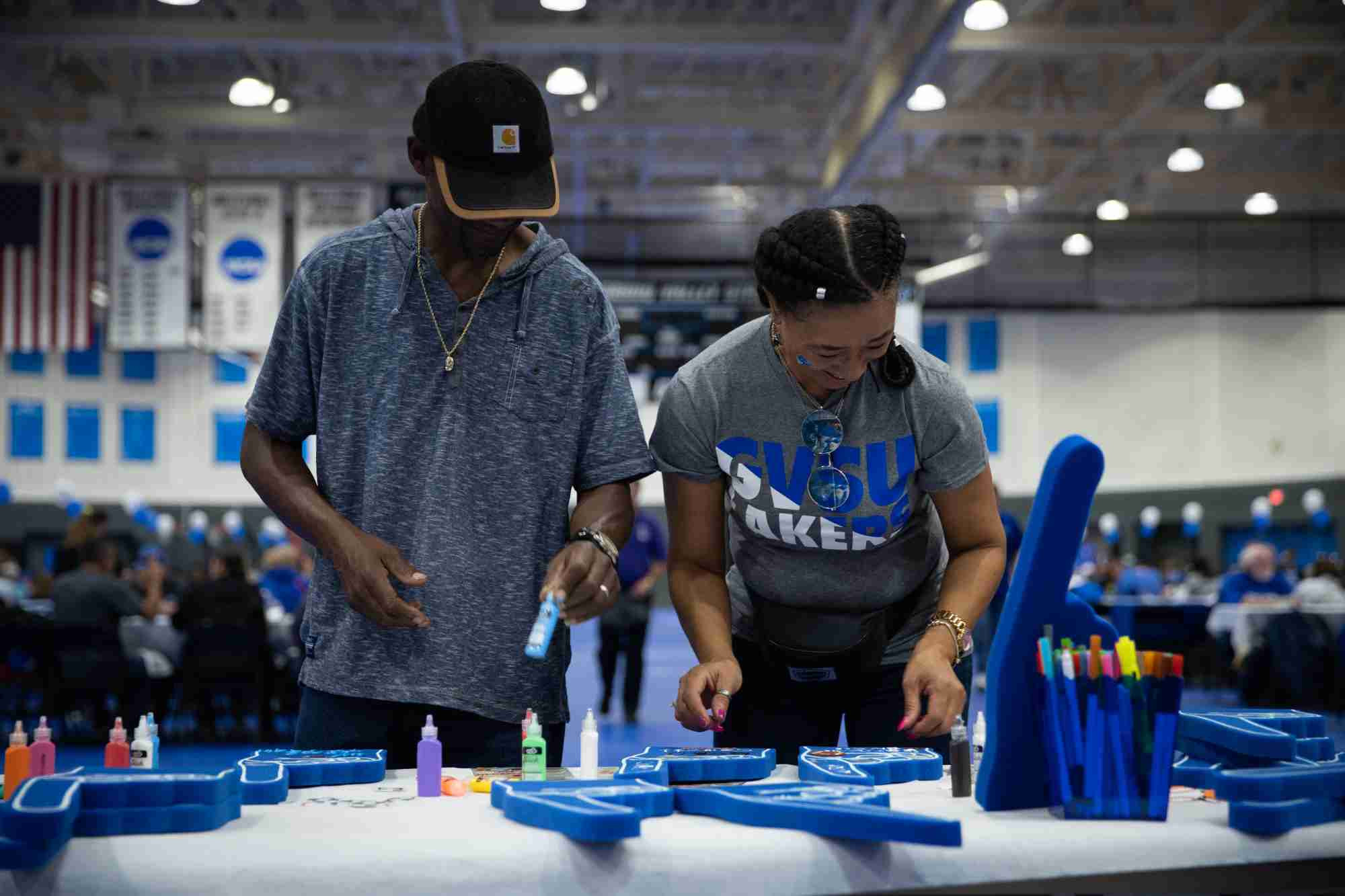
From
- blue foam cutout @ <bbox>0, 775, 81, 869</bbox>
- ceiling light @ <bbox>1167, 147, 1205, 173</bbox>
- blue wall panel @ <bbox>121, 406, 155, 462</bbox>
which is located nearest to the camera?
blue foam cutout @ <bbox>0, 775, 81, 869</bbox>

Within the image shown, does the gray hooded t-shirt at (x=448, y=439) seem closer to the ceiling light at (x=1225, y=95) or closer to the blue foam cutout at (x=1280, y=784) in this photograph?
the blue foam cutout at (x=1280, y=784)

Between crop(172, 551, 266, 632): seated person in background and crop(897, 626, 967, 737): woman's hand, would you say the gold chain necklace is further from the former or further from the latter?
crop(172, 551, 266, 632): seated person in background

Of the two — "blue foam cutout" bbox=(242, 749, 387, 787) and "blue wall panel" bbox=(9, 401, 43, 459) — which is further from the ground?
"blue wall panel" bbox=(9, 401, 43, 459)

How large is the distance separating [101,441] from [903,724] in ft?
65.5

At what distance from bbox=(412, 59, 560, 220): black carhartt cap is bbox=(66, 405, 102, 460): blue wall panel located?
19352mm

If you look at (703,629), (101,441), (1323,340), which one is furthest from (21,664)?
(1323,340)

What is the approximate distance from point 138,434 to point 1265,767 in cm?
2046

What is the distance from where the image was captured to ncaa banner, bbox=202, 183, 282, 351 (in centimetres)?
905

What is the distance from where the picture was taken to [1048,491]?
1364 mm

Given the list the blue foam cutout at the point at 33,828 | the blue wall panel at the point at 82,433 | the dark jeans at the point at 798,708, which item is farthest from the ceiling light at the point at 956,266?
the blue foam cutout at the point at 33,828

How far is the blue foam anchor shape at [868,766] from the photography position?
147cm

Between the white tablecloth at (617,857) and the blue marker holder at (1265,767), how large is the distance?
0.02 meters

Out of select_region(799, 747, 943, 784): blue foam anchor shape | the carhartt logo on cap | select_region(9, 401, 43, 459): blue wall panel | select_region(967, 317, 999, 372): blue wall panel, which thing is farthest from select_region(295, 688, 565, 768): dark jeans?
select_region(9, 401, 43, 459): blue wall panel

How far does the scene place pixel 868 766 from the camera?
1.53 m
